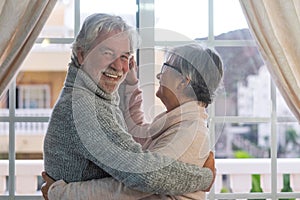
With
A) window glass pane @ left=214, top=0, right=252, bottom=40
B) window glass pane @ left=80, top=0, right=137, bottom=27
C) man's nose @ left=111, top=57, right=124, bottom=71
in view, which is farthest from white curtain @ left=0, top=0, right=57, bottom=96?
window glass pane @ left=214, top=0, right=252, bottom=40

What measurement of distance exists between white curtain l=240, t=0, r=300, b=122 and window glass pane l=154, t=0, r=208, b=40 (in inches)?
12.3

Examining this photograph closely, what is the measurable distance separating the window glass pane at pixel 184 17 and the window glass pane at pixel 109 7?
135 millimetres

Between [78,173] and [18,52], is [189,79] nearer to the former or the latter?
[78,173]

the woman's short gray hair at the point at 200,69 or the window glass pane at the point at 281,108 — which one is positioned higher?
the woman's short gray hair at the point at 200,69

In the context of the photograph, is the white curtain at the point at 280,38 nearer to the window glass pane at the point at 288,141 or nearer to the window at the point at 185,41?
the window at the point at 185,41

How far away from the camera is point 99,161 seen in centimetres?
184

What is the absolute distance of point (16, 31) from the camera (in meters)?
2.44

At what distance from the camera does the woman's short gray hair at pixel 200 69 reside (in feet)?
6.67

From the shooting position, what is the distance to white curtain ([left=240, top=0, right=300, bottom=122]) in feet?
8.16

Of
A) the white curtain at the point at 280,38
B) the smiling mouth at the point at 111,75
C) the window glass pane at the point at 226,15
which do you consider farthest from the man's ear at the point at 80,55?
the window glass pane at the point at 226,15

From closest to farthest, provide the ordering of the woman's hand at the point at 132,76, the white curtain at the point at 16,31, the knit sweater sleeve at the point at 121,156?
the knit sweater sleeve at the point at 121,156, the woman's hand at the point at 132,76, the white curtain at the point at 16,31

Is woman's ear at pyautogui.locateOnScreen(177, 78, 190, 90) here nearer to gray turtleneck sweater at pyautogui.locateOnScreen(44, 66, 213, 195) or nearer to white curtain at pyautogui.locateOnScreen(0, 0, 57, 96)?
gray turtleneck sweater at pyautogui.locateOnScreen(44, 66, 213, 195)

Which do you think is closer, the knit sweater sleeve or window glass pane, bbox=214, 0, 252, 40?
the knit sweater sleeve

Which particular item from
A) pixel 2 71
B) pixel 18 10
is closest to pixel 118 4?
pixel 18 10
